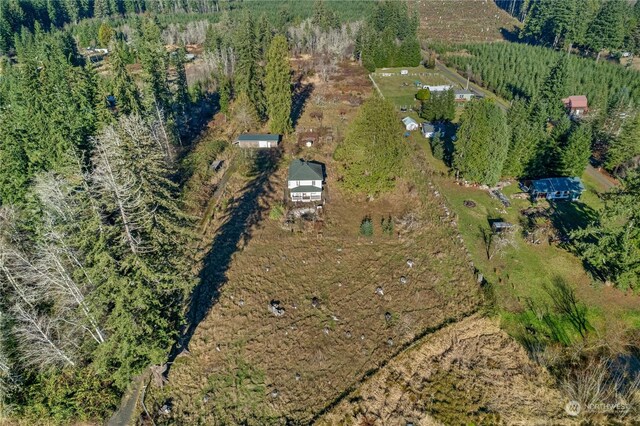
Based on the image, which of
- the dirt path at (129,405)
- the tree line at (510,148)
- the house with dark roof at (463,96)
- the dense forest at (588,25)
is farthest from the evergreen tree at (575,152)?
the dense forest at (588,25)

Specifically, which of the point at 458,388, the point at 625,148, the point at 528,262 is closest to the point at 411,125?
the point at 625,148

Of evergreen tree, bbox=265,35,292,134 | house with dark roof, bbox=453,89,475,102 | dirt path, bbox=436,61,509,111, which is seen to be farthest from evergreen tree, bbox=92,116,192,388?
house with dark roof, bbox=453,89,475,102

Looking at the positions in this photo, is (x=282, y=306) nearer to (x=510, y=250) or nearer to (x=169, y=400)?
(x=169, y=400)

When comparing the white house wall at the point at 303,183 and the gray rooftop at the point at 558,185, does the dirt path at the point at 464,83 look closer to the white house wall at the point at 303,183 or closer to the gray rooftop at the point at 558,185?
the gray rooftop at the point at 558,185

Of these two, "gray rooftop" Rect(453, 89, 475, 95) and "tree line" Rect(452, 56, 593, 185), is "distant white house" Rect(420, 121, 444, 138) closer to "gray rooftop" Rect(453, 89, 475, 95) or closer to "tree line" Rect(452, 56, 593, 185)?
"tree line" Rect(452, 56, 593, 185)

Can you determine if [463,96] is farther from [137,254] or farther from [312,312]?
[137,254]

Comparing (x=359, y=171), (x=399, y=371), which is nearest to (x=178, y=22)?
(x=359, y=171)
